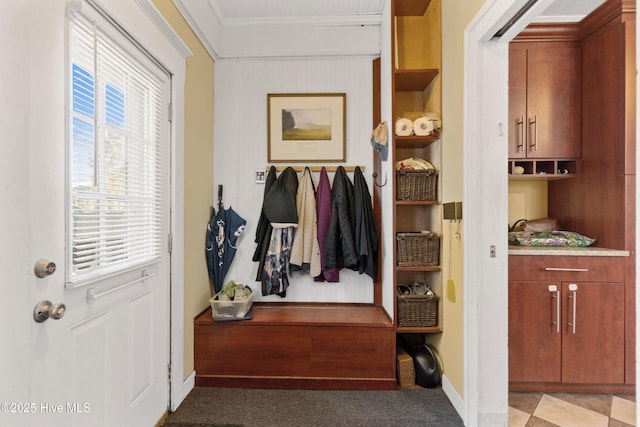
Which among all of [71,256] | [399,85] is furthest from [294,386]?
[399,85]

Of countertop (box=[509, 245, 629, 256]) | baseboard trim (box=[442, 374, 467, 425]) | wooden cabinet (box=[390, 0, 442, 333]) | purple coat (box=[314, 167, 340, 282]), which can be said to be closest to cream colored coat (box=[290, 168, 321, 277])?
purple coat (box=[314, 167, 340, 282])

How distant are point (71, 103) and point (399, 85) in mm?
1988

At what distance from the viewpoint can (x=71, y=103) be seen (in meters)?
1.08

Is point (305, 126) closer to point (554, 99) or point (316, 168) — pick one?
point (316, 168)

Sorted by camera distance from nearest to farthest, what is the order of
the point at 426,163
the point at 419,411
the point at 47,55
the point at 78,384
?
the point at 47,55
the point at 78,384
the point at 419,411
the point at 426,163

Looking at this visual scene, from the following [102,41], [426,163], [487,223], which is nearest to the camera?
[102,41]

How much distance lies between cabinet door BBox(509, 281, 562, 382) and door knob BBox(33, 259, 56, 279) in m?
2.30

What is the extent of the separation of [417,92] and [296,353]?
2153 mm

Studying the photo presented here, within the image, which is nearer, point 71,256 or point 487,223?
point 71,256

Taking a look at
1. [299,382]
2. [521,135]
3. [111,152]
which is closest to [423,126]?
[521,135]

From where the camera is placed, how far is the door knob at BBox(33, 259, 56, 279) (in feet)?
3.10

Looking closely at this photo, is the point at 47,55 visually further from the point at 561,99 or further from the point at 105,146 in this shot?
the point at 561,99

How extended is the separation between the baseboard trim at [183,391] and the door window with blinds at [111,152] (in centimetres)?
88

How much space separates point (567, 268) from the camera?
6.14 feet
